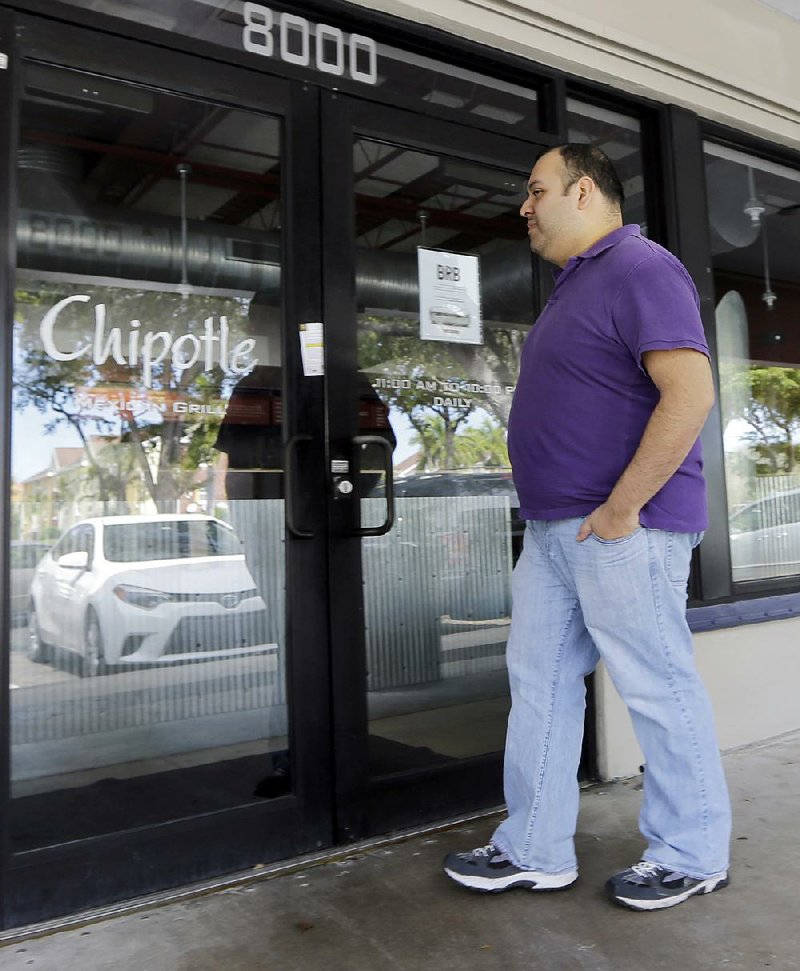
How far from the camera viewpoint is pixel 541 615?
226 cm

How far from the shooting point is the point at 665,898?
2.07 meters

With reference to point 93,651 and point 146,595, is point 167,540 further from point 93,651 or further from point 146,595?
point 93,651

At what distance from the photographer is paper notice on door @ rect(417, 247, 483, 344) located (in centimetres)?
293

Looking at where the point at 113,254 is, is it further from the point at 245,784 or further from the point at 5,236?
the point at 245,784

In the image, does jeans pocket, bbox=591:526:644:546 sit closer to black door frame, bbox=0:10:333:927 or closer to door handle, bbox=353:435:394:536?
door handle, bbox=353:435:394:536

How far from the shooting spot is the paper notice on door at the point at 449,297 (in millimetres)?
2932

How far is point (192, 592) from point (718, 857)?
4.85 ft

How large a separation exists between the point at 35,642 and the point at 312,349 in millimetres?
1083

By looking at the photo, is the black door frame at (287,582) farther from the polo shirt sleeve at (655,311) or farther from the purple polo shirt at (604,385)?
the polo shirt sleeve at (655,311)

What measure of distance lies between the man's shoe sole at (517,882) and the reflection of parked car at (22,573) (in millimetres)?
1257

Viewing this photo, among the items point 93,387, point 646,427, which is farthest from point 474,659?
point 93,387

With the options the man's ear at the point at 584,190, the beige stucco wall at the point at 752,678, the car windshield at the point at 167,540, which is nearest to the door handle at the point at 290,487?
the car windshield at the point at 167,540

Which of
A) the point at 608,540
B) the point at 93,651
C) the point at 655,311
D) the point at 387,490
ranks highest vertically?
the point at 655,311

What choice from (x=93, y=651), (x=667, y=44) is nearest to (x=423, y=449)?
(x=93, y=651)
